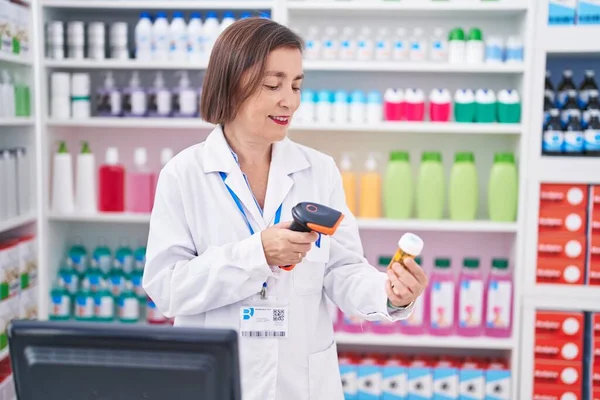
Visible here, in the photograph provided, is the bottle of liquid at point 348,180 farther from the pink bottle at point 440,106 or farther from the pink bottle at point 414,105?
the pink bottle at point 440,106

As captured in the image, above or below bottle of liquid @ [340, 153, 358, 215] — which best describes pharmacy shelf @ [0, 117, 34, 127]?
above

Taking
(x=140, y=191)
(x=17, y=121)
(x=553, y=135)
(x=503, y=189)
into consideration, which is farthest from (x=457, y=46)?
(x=17, y=121)

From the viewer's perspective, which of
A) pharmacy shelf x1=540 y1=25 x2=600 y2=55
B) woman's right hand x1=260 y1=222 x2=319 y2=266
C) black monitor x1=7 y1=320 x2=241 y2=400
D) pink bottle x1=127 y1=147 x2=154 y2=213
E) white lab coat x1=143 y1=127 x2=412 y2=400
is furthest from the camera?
pink bottle x1=127 y1=147 x2=154 y2=213

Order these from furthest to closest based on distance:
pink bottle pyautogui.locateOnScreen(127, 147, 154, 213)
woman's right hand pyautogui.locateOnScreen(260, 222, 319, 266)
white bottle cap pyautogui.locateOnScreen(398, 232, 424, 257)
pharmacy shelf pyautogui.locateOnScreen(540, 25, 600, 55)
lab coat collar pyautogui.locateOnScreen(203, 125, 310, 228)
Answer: pink bottle pyautogui.locateOnScreen(127, 147, 154, 213), pharmacy shelf pyautogui.locateOnScreen(540, 25, 600, 55), lab coat collar pyautogui.locateOnScreen(203, 125, 310, 228), woman's right hand pyautogui.locateOnScreen(260, 222, 319, 266), white bottle cap pyautogui.locateOnScreen(398, 232, 424, 257)

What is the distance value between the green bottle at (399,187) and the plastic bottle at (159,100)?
3.72 ft

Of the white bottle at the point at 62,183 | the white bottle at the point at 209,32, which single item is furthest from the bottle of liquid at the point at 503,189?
the white bottle at the point at 62,183

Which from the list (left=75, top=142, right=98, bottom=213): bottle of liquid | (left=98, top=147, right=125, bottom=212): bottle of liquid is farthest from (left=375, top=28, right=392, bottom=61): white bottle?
(left=75, top=142, right=98, bottom=213): bottle of liquid

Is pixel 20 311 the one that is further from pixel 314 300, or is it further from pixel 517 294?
pixel 517 294

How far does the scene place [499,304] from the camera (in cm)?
332

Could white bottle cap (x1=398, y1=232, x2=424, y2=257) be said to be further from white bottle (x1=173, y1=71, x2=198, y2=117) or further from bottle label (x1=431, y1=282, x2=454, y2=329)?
white bottle (x1=173, y1=71, x2=198, y2=117)

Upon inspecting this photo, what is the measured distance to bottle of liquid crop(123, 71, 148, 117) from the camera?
3418 millimetres

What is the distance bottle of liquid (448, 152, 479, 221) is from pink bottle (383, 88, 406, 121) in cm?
34

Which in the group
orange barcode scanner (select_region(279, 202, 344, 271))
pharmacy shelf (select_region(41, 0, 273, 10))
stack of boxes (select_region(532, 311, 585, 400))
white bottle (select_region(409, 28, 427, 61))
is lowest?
stack of boxes (select_region(532, 311, 585, 400))

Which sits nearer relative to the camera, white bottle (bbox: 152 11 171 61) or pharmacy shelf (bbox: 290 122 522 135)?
pharmacy shelf (bbox: 290 122 522 135)
